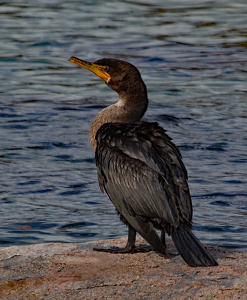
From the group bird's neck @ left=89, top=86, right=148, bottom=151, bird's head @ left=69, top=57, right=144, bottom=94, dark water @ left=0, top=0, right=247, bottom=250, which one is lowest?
dark water @ left=0, top=0, right=247, bottom=250

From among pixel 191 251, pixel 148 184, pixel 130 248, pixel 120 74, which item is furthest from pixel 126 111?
pixel 191 251

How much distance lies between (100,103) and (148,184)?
20.5 feet

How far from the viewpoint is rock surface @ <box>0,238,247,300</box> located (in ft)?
14.5

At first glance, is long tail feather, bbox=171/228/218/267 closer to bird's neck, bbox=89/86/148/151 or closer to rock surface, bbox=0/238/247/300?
rock surface, bbox=0/238/247/300

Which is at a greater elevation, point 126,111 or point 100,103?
point 126,111

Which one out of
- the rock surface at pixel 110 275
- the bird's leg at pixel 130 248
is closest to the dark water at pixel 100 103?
the bird's leg at pixel 130 248

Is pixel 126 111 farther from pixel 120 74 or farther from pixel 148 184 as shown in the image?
pixel 148 184

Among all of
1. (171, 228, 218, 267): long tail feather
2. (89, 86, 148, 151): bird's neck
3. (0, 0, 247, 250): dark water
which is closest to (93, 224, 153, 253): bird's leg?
(171, 228, 218, 267): long tail feather

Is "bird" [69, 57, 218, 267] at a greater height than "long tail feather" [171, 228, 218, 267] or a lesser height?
greater

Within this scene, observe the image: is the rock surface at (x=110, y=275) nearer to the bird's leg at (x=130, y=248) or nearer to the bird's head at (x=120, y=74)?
the bird's leg at (x=130, y=248)

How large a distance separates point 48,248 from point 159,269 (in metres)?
0.92

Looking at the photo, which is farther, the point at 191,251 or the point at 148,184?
the point at 148,184

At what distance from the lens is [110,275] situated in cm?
473

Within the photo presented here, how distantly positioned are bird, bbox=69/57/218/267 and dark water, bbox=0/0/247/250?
A: 4.65 ft
